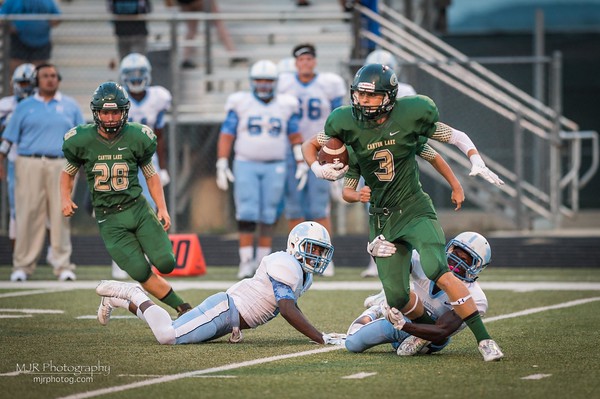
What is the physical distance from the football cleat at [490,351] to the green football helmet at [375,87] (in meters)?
1.36

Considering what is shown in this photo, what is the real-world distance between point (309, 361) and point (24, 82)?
6596mm

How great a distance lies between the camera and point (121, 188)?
8.03 m

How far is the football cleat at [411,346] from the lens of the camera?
682 cm

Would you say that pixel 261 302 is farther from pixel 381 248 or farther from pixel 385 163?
pixel 385 163

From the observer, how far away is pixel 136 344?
7.31 metres

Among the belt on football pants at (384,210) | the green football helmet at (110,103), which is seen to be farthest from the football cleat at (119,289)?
the belt on football pants at (384,210)

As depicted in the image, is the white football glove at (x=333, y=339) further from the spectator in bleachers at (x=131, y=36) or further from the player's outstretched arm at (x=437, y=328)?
the spectator in bleachers at (x=131, y=36)

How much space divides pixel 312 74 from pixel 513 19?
8.28 metres

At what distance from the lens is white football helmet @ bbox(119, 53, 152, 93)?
1150 centimetres

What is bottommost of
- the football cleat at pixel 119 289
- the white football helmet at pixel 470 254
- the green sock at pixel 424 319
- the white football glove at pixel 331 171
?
the green sock at pixel 424 319

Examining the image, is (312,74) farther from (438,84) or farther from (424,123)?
(424,123)

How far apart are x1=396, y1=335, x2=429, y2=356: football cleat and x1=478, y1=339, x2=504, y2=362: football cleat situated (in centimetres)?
40

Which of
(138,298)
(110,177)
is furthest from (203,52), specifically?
(138,298)

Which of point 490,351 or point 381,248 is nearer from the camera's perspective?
point 490,351
